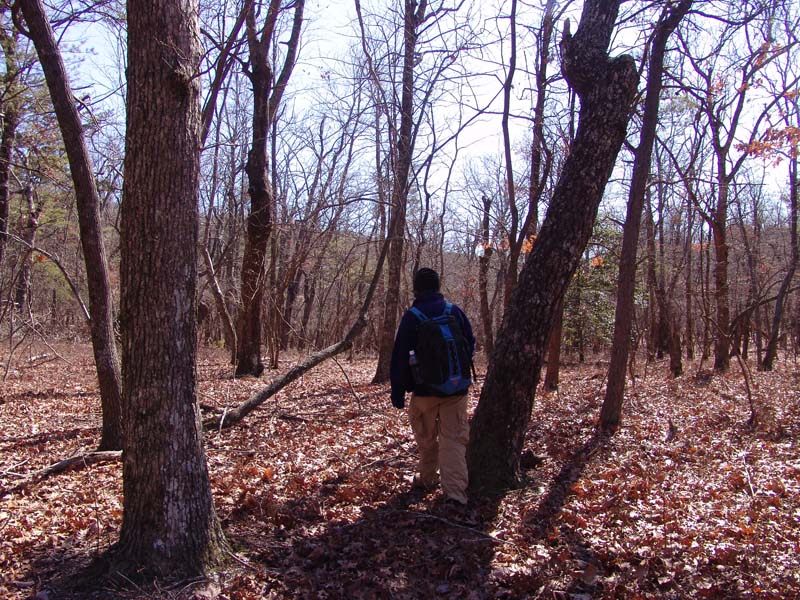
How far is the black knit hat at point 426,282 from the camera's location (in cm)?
491

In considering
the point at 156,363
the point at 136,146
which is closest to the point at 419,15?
the point at 136,146

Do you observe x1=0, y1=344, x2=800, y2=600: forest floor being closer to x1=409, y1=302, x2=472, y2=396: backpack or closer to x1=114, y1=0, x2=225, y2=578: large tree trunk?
x1=114, y1=0, x2=225, y2=578: large tree trunk

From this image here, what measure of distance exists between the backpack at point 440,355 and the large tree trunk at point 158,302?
6.08 ft

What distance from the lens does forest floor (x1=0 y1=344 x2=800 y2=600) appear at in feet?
11.8

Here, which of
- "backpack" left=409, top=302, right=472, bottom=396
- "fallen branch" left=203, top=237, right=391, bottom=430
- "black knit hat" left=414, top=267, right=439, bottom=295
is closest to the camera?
"backpack" left=409, top=302, right=472, bottom=396

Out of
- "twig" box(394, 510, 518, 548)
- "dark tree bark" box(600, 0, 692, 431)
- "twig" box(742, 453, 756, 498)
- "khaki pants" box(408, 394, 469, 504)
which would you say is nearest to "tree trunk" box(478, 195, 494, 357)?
"dark tree bark" box(600, 0, 692, 431)

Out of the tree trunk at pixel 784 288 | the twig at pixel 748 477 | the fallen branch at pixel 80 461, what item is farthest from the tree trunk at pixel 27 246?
the tree trunk at pixel 784 288

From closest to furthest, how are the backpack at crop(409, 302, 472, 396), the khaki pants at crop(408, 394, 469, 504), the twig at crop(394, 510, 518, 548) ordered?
the twig at crop(394, 510, 518, 548)
the backpack at crop(409, 302, 472, 396)
the khaki pants at crop(408, 394, 469, 504)

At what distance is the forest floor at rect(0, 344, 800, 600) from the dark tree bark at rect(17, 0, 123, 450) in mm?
732

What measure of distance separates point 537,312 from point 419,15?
770 cm

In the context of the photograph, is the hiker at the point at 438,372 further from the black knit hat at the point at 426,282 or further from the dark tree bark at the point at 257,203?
the dark tree bark at the point at 257,203

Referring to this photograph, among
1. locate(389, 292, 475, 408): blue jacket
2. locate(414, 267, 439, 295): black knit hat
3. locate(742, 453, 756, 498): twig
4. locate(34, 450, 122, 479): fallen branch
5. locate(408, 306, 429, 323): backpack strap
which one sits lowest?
locate(34, 450, 122, 479): fallen branch

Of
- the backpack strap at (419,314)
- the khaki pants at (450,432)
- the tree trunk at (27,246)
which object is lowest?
the khaki pants at (450,432)

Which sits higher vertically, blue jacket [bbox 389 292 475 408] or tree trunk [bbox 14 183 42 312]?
tree trunk [bbox 14 183 42 312]
